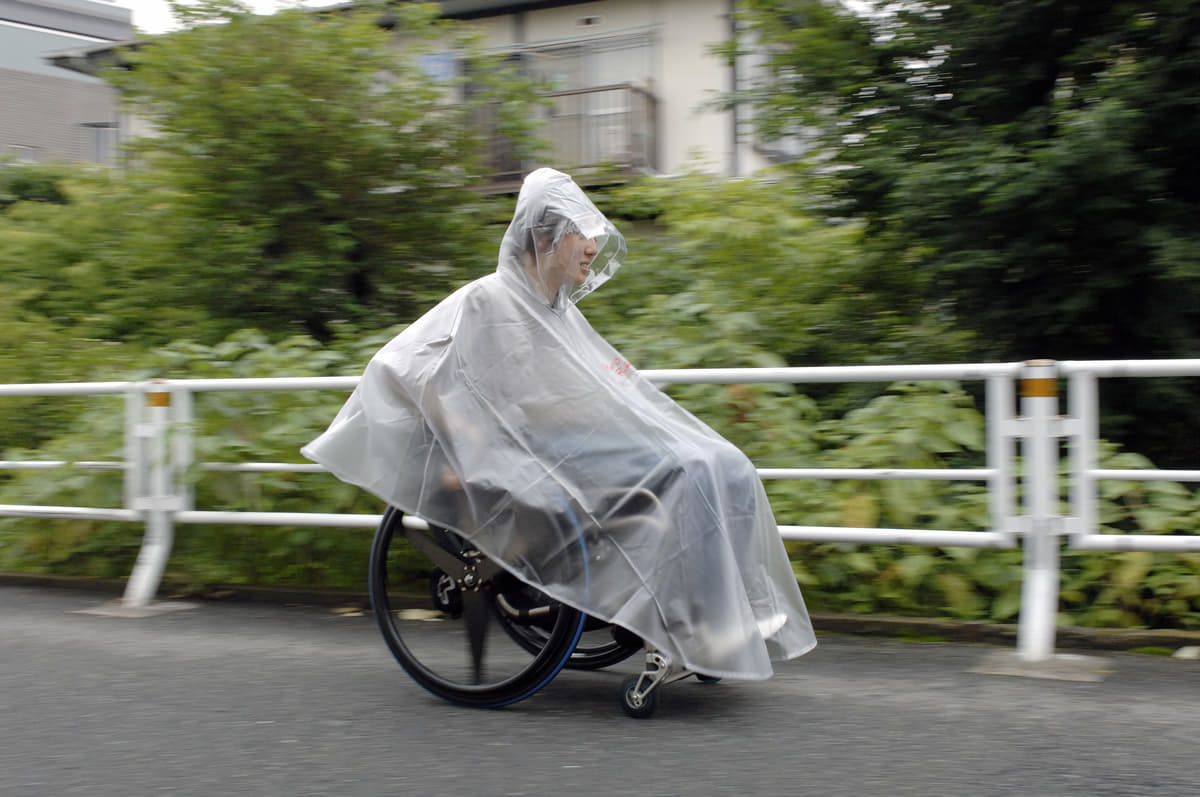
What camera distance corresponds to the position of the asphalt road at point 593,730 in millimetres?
2846

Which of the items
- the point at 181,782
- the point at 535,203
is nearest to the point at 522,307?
the point at 535,203

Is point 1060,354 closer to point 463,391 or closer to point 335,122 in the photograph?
point 463,391

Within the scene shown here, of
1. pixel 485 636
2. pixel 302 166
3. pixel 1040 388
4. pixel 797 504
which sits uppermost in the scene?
pixel 302 166

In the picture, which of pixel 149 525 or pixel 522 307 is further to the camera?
pixel 149 525

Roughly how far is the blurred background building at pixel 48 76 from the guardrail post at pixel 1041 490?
104ft

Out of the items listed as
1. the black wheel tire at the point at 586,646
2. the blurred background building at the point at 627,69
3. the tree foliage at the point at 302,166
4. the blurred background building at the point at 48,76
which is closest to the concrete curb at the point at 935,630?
the black wheel tire at the point at 586,646

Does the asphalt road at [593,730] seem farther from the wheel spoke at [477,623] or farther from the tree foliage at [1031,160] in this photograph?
Answer: the tree foliage at [1031,160]

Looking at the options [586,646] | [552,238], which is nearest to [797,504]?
[586,646]

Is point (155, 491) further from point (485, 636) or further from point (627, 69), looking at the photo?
point (627, 69)

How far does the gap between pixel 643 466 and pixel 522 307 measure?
0.65m

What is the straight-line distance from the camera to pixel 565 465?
11.0ft

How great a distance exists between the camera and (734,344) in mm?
6066

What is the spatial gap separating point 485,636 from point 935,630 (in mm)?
1889

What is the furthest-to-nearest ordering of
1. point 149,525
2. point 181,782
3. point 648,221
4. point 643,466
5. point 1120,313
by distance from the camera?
1. point 648,221
2. point 1120,313
3. point 149,525
4. point 643,466
5. point 181,782
